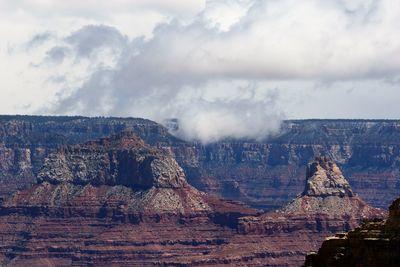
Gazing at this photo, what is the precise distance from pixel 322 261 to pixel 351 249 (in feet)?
4.54

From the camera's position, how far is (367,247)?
7638 cm

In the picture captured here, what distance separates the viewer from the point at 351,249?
77062mm

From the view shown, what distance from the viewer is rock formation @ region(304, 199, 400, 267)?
248 ft

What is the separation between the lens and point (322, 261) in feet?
255

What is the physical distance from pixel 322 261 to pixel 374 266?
2.83 metres

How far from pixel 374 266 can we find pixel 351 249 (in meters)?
1.71

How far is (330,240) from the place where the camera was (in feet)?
256

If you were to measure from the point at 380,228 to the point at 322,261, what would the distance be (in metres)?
2.54

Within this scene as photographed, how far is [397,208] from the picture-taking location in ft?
251

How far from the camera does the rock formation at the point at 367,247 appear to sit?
248 feet

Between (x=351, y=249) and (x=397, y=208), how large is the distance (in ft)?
7.71
